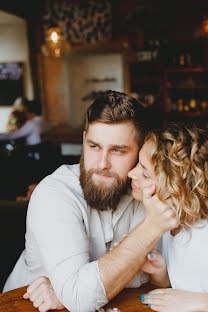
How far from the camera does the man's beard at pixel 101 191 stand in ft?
4.59

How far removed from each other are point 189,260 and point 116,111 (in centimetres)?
71

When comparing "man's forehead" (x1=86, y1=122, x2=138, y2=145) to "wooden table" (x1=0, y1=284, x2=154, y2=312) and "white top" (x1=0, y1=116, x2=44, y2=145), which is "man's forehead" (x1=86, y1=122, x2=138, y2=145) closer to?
"wooden table" (x1=0, y1=284, x2=154, y2=312)

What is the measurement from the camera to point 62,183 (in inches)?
56.1

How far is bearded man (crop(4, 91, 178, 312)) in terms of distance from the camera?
111 cm

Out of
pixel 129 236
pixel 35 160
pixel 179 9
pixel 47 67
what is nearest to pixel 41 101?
pixel 47 67

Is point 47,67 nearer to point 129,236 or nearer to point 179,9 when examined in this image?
point 179,9

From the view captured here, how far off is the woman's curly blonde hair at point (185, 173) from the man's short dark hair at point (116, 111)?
26 cm

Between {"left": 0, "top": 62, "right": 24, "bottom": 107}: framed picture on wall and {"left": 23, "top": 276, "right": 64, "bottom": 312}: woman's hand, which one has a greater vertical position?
{"left": 0, "top": 62, "right": 24, "bottom": 107}: framed picture on wall

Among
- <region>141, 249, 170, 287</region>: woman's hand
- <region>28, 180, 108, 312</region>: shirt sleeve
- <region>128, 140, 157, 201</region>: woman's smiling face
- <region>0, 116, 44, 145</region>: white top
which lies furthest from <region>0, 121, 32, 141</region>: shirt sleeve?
<region>141, 249, 170, 287</region>: woman's hand

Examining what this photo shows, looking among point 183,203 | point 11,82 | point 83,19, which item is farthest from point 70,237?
Result: point 11,82

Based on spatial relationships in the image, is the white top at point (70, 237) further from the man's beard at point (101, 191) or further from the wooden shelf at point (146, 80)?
the wooden shelf at point (146, 80)

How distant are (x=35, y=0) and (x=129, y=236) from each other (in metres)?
5.94

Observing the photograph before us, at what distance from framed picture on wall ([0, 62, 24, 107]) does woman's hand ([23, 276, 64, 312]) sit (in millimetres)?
5456

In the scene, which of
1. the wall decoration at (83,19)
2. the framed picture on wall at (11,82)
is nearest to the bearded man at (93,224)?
the wall decoration at (83,19)
